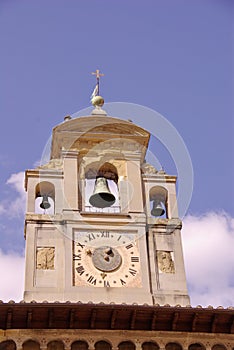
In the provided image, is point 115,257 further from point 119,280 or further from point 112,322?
point 112,322

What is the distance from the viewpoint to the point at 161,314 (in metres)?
21.8

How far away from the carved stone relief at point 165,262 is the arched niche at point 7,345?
5161 millimetres

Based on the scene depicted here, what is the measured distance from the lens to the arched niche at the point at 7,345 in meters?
21.2

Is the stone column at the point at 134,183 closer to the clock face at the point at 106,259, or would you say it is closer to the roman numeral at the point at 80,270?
the clock face at the point at 106,259

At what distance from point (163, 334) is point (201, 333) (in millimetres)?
891

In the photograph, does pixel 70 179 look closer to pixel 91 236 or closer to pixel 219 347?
pixel 91 236

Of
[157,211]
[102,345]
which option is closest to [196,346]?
[102,345]

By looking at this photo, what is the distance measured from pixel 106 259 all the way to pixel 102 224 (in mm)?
1082

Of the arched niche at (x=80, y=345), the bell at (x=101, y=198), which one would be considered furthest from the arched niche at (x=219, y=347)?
the bell at (x=101, y=198)

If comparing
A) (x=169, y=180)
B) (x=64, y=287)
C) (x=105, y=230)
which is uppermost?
(x=169, y=180)

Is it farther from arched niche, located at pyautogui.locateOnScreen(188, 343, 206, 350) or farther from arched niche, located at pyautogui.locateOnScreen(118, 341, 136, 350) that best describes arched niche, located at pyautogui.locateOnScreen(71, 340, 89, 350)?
arched niche, located at pyautogui.locateOnScreen(188, 343, 206, 350)

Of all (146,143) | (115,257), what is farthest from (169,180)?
(115,257)

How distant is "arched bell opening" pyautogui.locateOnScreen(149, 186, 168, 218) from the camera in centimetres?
2666

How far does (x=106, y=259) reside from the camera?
24.8 metres
